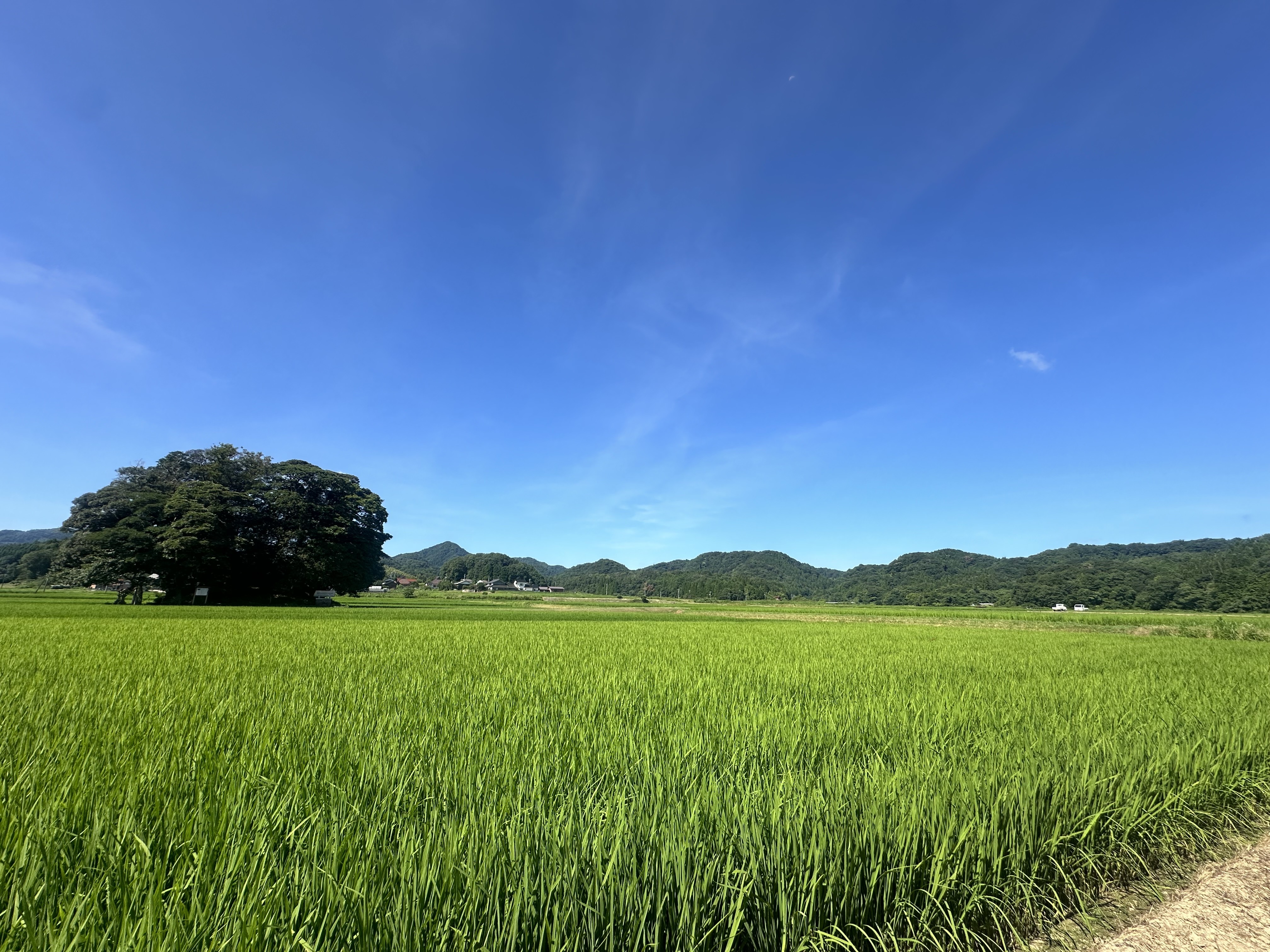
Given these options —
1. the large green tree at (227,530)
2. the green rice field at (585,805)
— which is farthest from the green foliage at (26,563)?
the green rice field at (585,805)

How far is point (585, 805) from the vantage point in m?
2.33

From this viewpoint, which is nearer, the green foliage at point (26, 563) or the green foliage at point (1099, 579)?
the green foliage at point (1099, 579)

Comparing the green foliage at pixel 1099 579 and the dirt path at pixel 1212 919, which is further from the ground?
the green foliage at pixel 1099 579

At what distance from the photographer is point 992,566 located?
10369 centimetres

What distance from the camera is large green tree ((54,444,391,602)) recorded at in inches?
1123

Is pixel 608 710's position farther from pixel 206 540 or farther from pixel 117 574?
pixel 117 574

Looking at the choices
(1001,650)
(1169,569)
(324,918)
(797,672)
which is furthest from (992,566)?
(324,918)

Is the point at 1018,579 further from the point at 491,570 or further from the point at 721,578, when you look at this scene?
the point at 491,570

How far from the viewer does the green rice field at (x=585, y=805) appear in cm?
152

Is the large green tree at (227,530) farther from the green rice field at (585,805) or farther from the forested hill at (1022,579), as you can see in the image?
the forested hill at (1022,579)

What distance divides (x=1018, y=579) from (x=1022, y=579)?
1.72 m

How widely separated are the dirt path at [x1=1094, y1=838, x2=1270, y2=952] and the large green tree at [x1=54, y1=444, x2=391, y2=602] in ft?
120

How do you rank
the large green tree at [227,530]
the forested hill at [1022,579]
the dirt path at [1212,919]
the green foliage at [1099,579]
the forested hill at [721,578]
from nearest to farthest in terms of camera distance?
the dirt path at [1212,919]
the large green tree at [227,530]
the green foliage at [1099,579]
the forested hill at [1022,579]
the forested hill at [721,578]

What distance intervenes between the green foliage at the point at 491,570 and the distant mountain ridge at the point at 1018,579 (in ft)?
25.7
